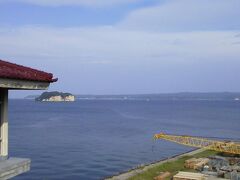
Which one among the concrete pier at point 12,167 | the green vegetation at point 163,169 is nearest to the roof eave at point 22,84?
the concrete pier at point 12,167

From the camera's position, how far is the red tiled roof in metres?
6.62

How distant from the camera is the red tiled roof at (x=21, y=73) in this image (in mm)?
6623

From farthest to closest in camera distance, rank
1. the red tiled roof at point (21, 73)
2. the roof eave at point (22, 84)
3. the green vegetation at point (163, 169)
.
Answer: the green vegetation at point (163, 169) → the roof eave at point (22, 84) → the red tiled roof at point (21, 73)

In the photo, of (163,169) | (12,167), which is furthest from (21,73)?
(163,169)

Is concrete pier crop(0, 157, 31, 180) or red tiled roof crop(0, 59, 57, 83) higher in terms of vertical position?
red tiled roof crop(0, 59, 57, 83)

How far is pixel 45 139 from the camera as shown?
9094cm

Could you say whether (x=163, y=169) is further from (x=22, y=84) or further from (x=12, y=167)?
(x=22, y=84)

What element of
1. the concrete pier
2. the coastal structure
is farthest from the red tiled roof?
the concrete pier

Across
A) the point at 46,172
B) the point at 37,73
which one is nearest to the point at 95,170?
the point at 46,172

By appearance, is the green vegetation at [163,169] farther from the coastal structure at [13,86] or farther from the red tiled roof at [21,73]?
the red tiled roof at [21,73]

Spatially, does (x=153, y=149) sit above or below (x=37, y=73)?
below

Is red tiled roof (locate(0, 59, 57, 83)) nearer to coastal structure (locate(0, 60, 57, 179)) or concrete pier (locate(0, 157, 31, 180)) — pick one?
coastal structure (locate(0, 60, 57, 179))

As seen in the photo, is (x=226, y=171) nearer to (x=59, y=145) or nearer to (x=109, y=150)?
(x=109, y=150)

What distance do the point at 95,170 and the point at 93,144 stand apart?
2726cm
